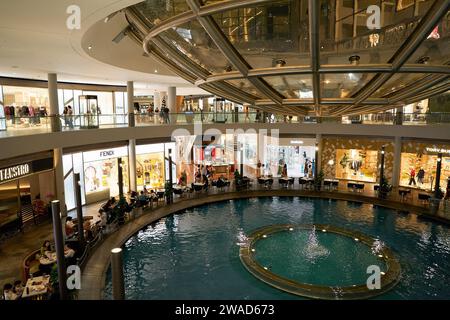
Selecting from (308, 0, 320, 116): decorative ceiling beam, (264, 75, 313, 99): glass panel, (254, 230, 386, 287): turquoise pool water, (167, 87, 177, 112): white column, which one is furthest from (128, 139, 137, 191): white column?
(308, 0, 320, 116): decorative ceiling beam

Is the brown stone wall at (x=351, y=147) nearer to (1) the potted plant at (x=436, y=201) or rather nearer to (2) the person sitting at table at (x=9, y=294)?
(1) the potted plant at (x=436, y=201)

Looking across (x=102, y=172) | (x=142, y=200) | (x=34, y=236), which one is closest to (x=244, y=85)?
(x=142, y=200)

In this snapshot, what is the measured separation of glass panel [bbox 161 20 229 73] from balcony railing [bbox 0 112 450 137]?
9.58m

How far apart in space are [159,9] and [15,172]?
11525mm

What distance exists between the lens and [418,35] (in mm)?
5004

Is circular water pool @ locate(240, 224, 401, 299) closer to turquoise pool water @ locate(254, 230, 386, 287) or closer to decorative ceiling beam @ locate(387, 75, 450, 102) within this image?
turquoise pool water @ locate(254, 230, 386, 287)

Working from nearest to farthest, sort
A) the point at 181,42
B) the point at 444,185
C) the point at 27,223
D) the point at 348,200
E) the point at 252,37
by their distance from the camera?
the point at 252,37 → the point at 181,42 → the point at 27,223 → the point at 348,200 → the point at 444,185

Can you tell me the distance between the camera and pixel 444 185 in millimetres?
22766

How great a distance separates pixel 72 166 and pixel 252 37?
17.0m

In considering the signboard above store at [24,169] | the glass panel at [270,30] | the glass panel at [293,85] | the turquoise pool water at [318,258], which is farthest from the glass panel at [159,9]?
the signboard above store at [24,169]

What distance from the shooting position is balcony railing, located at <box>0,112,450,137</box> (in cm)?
1455
